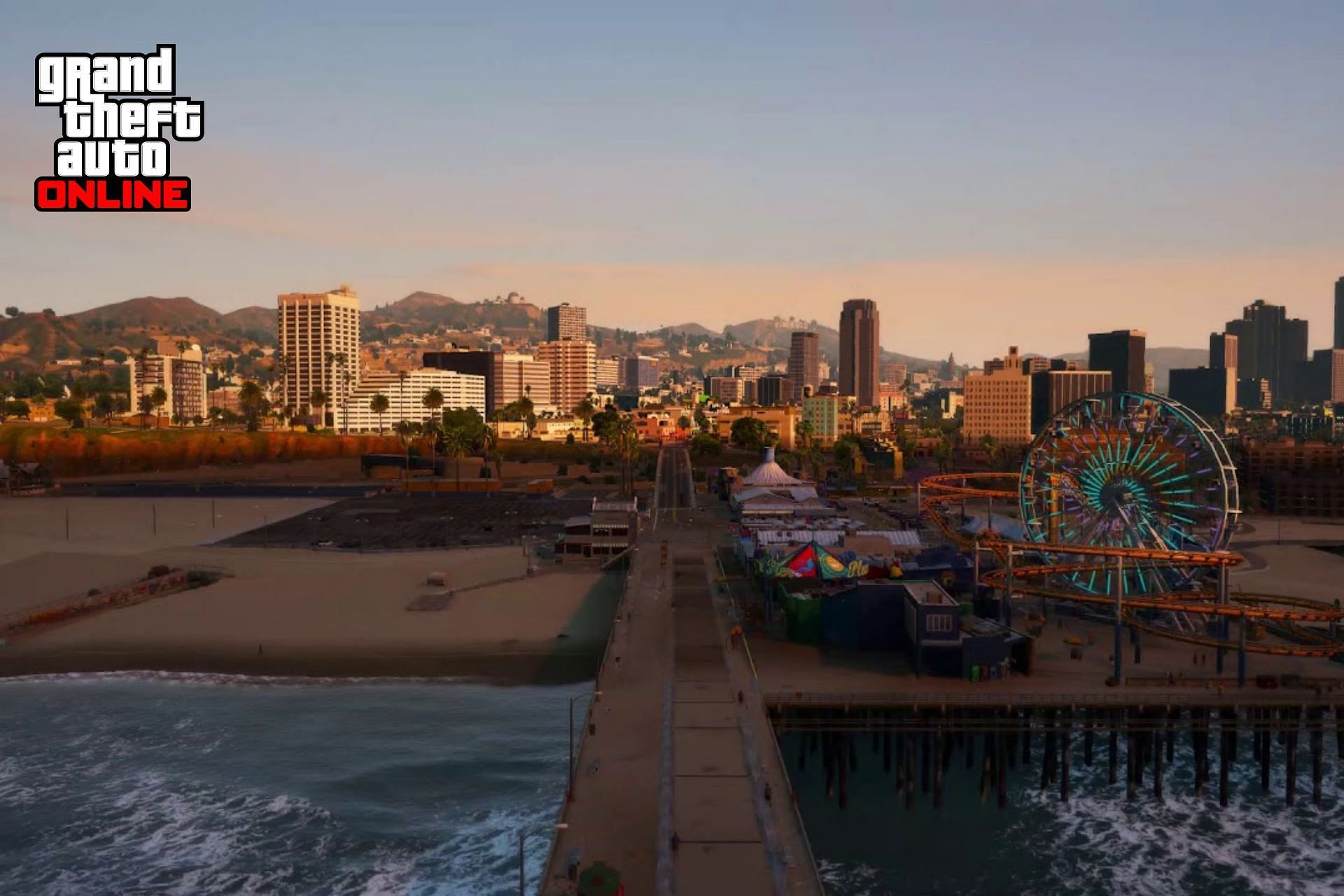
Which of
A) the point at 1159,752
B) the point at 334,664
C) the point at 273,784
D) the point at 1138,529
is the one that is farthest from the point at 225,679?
the point at 1138,529

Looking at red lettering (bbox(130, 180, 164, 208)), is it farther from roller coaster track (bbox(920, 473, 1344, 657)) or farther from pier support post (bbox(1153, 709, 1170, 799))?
pier support post (bbox(1153, 709, 1170, 799))

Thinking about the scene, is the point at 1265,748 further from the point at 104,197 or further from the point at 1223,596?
the point at 104,197

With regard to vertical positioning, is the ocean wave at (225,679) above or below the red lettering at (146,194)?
below

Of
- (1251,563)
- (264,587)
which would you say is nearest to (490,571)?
(264,587)

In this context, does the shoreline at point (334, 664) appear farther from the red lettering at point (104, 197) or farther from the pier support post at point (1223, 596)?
the pier support post at point (1223, 596)

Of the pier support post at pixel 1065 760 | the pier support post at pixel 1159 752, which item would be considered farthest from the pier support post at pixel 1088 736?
the pier support post at pixel 1159 752

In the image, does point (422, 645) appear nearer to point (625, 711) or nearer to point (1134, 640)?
point (625, 711)
